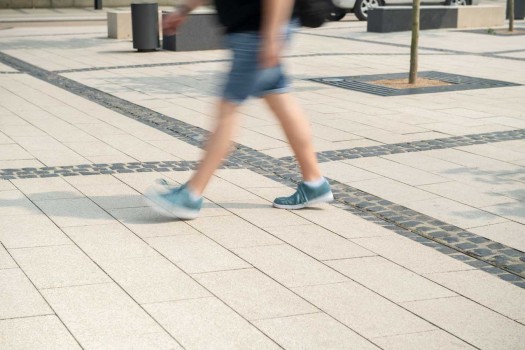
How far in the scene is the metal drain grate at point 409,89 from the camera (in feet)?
38.2

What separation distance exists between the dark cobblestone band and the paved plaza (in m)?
0.02

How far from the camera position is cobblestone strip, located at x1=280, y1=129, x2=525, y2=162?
7.92 meters

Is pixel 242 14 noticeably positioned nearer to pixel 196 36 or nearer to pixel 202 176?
pixel 202 176

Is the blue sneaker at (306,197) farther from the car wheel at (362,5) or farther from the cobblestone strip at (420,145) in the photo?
the car wheel at (362,5)

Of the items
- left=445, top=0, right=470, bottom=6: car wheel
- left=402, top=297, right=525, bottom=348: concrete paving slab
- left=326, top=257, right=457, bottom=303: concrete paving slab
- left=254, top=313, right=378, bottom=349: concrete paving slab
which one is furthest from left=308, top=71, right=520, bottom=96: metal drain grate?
left=445, top=0, right=470, bottom=6: car wheel

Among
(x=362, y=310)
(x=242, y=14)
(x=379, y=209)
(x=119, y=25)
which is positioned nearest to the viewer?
(x=362, y=310)

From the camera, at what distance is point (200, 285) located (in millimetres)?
4742

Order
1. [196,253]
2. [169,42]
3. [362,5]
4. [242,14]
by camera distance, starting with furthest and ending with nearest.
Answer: [362,5], [169,42], [242,14], [196,253]

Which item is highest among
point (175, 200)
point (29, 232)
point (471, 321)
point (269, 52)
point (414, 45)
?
point (269, 52)

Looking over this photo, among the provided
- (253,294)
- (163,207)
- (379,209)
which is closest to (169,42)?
(379,209)

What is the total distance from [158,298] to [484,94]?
7.65 metres

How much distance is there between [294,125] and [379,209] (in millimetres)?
796

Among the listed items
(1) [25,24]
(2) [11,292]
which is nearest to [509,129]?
(2) [11,292]

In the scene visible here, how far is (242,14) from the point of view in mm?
5520
